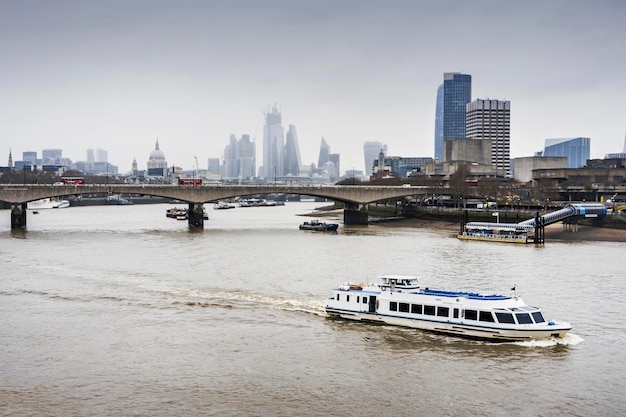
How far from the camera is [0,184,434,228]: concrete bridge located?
9869 cm

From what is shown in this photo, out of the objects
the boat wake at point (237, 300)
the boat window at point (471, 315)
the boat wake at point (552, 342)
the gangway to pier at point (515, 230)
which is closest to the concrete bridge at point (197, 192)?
the gangway to pier at point (515, 230)

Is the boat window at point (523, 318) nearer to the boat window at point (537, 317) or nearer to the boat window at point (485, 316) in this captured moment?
the boat window at point (537, 317)

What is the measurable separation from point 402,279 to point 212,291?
13.2m

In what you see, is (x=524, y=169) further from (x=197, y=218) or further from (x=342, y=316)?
(x=342, y=316)

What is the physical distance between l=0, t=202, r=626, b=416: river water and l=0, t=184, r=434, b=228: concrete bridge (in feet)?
138

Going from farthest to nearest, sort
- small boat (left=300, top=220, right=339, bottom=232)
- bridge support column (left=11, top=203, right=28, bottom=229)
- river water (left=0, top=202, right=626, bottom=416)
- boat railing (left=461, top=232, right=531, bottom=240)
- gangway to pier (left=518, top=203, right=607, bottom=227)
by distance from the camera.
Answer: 1. bridge support column (left=11, top=203, right=28, bottom=229)
2. small boat (left=300, top=220, right=339, bottom=232)
3. gangway to pier (left=518, top=203, right=607, bottom=227)
4. boat railing (left=461, top=232, right=531, bottom=240)
5. river water (left=0, top=202, right=626, bottom=416)

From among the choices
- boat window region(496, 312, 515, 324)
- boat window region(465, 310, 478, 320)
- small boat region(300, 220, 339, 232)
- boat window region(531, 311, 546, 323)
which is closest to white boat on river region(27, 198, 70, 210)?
small boat region(300, 220, 339, 232)

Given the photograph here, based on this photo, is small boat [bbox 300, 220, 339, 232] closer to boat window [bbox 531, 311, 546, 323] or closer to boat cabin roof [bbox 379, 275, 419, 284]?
boat cabin roof [bbox 379, 275, 419, 284]

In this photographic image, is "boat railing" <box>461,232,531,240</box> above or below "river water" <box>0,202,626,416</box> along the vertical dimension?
above

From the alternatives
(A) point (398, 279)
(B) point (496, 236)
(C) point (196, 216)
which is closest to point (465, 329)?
(A) point (398, 279)

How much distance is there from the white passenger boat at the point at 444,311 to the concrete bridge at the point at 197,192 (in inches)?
2666

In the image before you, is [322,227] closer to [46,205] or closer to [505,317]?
[505,317]

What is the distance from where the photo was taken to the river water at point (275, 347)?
2558 cm

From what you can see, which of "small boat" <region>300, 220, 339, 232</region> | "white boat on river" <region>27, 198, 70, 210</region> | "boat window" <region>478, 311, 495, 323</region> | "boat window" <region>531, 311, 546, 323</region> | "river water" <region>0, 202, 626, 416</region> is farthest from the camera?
"white boat on river" <region>27, 198, 70, 210</region>
